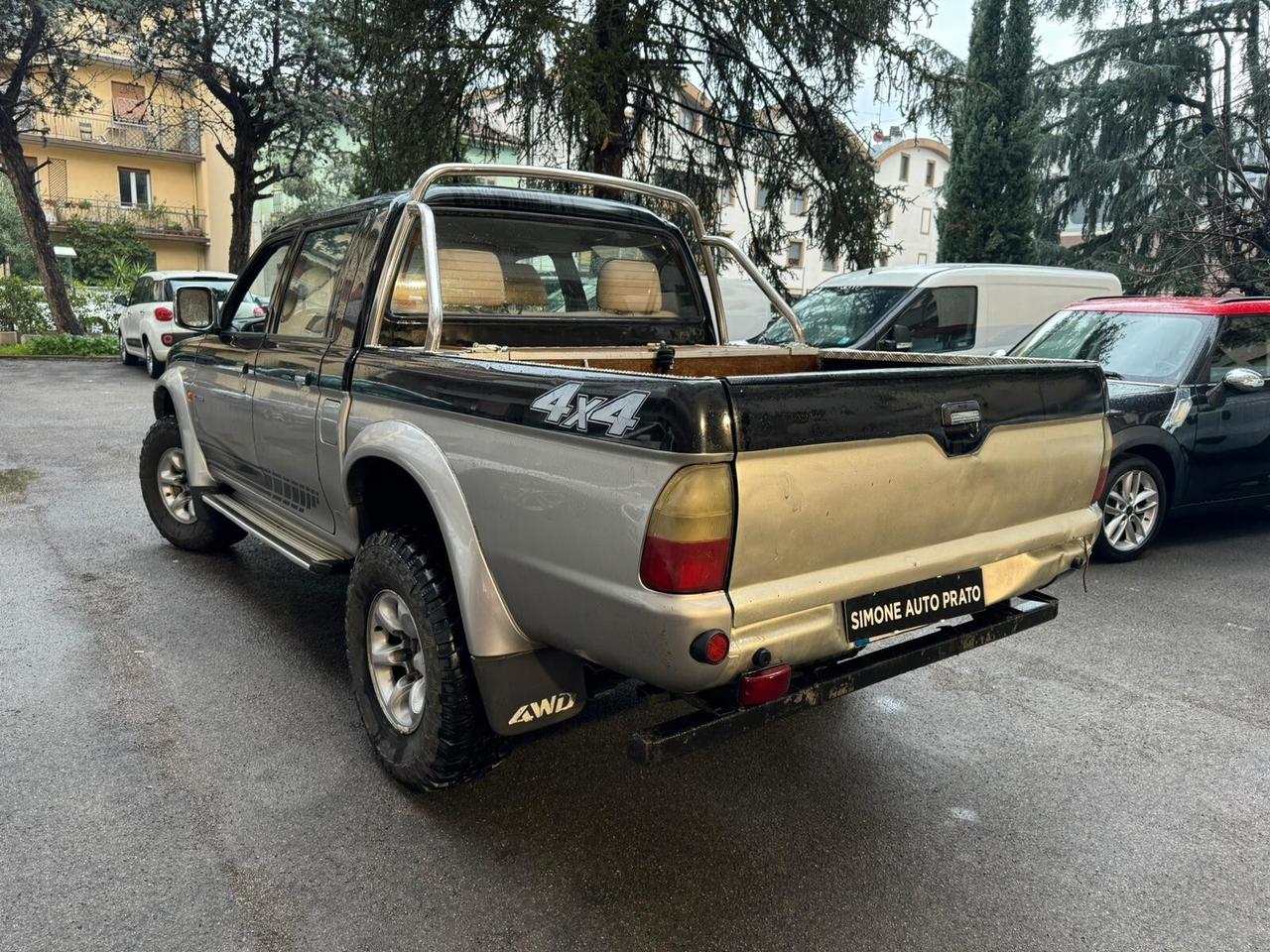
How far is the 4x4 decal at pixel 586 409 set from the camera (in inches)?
86.6

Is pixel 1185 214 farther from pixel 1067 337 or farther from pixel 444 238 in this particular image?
pixel 444 238

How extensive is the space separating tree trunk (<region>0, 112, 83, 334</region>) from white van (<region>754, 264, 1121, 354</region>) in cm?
1673

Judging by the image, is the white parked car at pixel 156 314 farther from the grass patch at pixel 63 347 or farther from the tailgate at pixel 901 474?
the tailgate at pixel 901 474

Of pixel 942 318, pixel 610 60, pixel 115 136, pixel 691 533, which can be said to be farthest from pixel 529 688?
pixel 115 136

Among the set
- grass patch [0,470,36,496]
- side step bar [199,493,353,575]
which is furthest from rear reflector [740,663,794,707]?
grass patch [0,470,36,496]

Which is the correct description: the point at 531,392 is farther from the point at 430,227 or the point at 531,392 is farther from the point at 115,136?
the point at 115,136

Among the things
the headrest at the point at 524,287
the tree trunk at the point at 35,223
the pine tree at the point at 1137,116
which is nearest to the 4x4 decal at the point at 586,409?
the headrest at the point at 524,287

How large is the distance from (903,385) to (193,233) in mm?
41971

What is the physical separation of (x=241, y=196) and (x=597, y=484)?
71.9ft

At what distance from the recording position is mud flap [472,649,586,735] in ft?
8.61

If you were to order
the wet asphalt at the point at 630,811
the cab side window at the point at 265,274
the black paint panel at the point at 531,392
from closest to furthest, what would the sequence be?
the black paint panel at the point at 531,392, the wet asphalt at the point at 630,811, the cab side window at the point at 265,274

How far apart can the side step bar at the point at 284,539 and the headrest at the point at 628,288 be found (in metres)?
1.59

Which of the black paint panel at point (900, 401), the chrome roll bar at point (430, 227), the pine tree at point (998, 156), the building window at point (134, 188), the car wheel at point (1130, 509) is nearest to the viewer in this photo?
the black paint panel at point (900, 401)

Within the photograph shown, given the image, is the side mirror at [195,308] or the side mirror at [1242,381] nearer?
the side mirror at [195,308]
